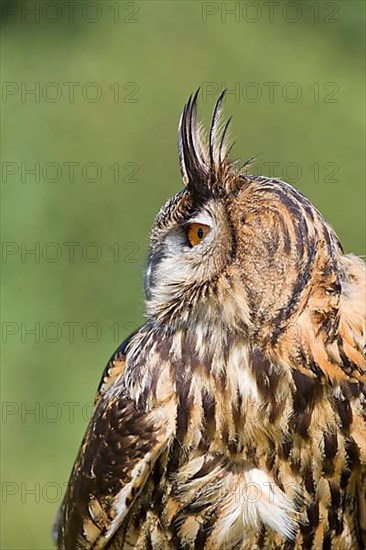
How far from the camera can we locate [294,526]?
304 cm

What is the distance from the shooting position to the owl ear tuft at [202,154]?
117 inches

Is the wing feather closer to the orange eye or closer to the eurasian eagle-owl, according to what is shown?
the eurasian eagle-owl

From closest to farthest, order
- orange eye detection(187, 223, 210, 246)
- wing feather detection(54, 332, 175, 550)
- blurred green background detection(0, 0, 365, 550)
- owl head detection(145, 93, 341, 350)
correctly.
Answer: owl head detection(145, 93, 341, 350)
orange eye detection(187, 223, 210, 246)
wing feather detection(54, 332, 175, 550)
blurred green background detection(0, 0, 365, 550)

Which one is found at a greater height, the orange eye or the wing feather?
the orange eye

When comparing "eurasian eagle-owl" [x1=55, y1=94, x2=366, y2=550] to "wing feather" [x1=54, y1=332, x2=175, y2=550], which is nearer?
"eurasian eagle-owl" [x1=55, y1=94, x2=366, y2=550]

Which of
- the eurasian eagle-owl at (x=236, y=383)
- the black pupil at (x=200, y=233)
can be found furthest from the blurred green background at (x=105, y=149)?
the black pupil at (x=200, y=233)

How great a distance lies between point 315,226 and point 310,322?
0.24m

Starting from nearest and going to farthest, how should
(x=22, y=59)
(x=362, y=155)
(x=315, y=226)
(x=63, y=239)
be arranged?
(x=315, y=226), (x=63, y=239), (x=362, y=155), (x=22, y=59)

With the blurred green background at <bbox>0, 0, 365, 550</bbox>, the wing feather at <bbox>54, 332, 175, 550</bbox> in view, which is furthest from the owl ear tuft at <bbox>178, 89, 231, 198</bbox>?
the blurred green background at <bbox>0, 0, 365, 550</bbox>

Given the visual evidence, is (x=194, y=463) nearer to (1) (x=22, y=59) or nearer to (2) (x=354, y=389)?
(2) (x=354, y=389)

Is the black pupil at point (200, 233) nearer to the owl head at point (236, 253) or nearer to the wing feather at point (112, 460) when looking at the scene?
the owl head at point (236, 253)

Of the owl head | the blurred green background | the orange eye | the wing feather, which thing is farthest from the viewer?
the blurred green background

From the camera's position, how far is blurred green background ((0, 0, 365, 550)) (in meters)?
6.62

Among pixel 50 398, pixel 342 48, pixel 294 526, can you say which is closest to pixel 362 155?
pixel 342 48
